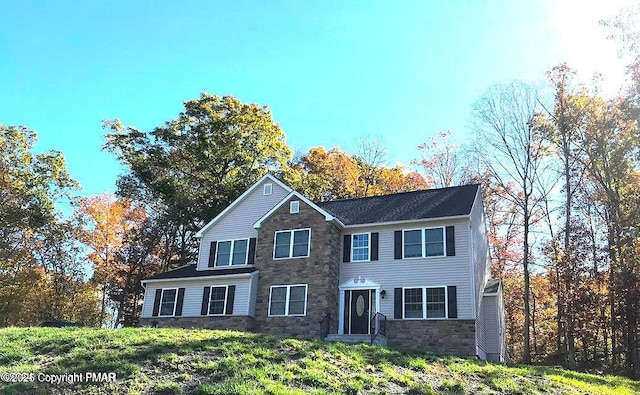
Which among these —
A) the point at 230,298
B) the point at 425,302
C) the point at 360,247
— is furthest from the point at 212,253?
the point at 425,302

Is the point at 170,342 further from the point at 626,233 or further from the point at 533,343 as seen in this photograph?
the point at 533,343

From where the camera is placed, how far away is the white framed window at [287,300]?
19109mm

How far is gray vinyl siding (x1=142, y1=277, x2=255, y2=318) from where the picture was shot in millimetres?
20047

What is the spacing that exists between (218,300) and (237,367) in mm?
11474

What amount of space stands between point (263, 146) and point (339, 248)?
1530 centimetres

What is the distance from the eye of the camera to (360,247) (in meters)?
20.0

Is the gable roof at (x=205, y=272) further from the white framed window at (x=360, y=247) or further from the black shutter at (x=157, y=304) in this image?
the white framed window at (x=360, y=247)

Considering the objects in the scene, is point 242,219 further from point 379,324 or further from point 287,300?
point 379,324

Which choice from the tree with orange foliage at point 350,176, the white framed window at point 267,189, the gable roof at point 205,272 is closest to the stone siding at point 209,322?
the gable roof at point 205,272

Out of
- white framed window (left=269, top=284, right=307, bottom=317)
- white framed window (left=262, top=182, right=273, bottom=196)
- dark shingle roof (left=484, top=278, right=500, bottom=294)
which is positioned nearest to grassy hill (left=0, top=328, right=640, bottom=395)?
white framed window (left=269, top=284, right=307, bottom=317)

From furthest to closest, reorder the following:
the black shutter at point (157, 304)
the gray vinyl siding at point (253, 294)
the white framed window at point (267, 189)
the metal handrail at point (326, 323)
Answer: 1. the white framed window at point (267, 189)
2. the black shutter at point (157, 304)
3. the gray vinyl siding at point (253, 294)
4. the metal handrail at point (326, 323)

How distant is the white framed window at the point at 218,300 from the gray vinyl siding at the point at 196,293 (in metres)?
0.24

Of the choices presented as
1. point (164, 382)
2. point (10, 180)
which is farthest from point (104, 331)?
point (10, 180)

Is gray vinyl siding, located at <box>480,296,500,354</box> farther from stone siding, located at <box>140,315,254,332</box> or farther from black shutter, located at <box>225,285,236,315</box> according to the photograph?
black shutter, located at <box>225,285,236,315</box>
